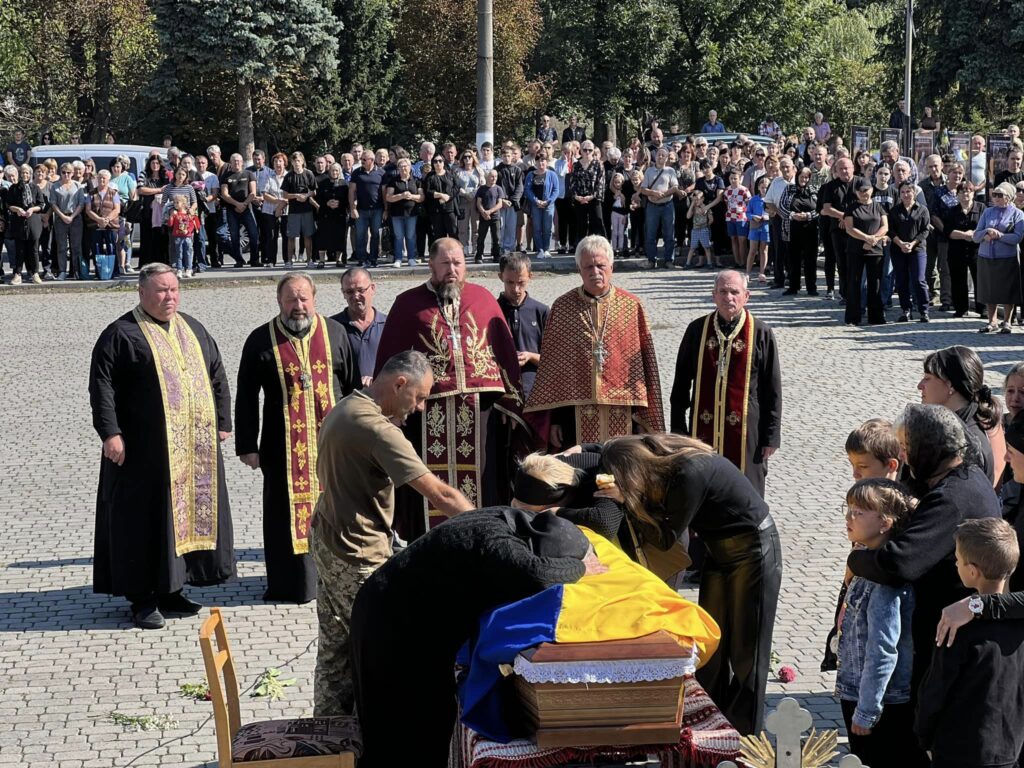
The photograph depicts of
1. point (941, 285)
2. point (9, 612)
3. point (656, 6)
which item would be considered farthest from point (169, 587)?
point (656, 6)

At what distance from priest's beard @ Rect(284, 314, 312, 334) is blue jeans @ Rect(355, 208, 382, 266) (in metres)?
14.7


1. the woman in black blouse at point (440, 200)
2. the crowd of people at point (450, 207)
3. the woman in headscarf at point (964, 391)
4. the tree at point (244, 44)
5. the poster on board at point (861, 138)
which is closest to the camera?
the woman in headscarf at point (964, 391)

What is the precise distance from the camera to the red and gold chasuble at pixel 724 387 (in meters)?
8.39

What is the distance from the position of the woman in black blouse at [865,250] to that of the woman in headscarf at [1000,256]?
46.4 inches

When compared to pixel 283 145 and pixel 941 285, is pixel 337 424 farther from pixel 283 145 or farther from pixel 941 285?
pixel 283 145

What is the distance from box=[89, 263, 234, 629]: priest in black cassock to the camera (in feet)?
26.0

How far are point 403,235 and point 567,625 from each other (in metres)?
18.9

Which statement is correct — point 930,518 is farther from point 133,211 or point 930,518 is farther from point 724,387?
point 133,211

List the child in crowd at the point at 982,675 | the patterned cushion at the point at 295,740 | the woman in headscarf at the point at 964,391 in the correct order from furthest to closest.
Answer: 1. the woman in headscarf at the point at 964,391
2. the patterned cushion at the point at 295,740
3. the child in crowd at the point at 982,675

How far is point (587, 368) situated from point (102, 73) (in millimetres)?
31895

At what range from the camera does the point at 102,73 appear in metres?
37.3

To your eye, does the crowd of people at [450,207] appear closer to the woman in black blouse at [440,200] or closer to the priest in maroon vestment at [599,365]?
the woman in black blouse at [440,200]

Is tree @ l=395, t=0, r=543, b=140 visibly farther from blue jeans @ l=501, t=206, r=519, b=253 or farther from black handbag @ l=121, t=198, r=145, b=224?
black handbag @ l=121, t=198, r=145, b=224

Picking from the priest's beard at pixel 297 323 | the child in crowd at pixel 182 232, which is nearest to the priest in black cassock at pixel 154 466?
the priest's beard at pixel 297 323
